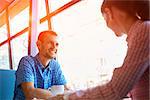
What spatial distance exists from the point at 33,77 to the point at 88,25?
4.77 feet

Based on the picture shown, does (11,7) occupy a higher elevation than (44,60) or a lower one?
higher

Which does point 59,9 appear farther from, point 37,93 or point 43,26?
point 37,93

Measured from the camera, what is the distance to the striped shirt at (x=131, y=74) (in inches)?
28.3

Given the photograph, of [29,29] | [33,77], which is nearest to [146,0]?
[33,77]

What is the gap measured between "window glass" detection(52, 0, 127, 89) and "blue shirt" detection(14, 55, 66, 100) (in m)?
0.45

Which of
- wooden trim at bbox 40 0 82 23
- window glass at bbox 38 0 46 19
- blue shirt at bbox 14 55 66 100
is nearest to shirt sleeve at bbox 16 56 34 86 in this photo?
blue shirt at bbox 14 55 66 100

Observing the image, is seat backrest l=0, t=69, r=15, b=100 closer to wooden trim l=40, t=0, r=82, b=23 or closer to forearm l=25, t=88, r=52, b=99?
forearm l=25, t=88, r=52, b=99

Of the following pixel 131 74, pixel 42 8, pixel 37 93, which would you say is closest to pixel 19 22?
pixel 42 8

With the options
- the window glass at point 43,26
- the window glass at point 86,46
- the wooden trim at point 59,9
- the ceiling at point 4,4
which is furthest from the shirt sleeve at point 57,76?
the ceiling at point 4,4

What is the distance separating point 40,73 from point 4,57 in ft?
12.0

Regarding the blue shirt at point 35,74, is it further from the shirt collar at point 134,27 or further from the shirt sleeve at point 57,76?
the shirt collar at point 134,27

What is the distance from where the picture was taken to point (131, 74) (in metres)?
0.72

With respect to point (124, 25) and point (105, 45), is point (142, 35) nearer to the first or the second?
point (124, 25)

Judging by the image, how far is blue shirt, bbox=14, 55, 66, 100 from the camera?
190 cm
